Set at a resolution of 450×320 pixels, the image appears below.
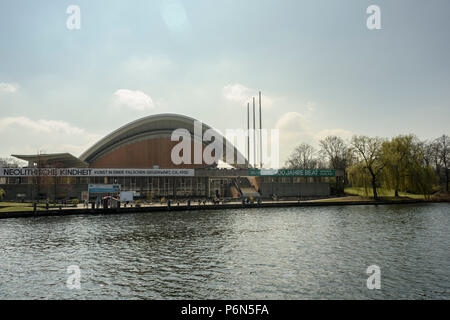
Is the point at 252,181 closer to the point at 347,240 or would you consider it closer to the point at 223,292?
the point at 347,240

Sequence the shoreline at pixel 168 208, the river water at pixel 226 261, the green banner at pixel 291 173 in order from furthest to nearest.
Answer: the green banner at pixel 291 173, the shoreline at pixel 168 208, the river water at pixel 226 261

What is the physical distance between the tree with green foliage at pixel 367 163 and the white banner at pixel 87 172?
2895cm

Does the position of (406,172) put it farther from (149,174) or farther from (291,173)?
(149,174)

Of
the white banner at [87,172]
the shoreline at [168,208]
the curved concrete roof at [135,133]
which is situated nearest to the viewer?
the shoreline at [168,208]

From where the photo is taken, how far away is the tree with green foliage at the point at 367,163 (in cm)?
5403

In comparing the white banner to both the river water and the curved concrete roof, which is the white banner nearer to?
the curved concrete roof

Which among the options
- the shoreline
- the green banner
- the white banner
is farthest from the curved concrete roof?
the shoreline

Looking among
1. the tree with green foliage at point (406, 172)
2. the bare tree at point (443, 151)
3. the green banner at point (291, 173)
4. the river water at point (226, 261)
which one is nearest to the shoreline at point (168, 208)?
the tree with green foliage at point (406, 172)

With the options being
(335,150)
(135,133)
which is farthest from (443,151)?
(135,133)

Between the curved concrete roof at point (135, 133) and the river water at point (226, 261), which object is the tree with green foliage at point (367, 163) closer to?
the river water at point (226, 261)

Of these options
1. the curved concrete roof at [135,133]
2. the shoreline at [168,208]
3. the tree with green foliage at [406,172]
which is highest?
the curved concrete roof at [135,133]

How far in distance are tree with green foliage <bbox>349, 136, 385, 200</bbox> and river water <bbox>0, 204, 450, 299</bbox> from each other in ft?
89.1
